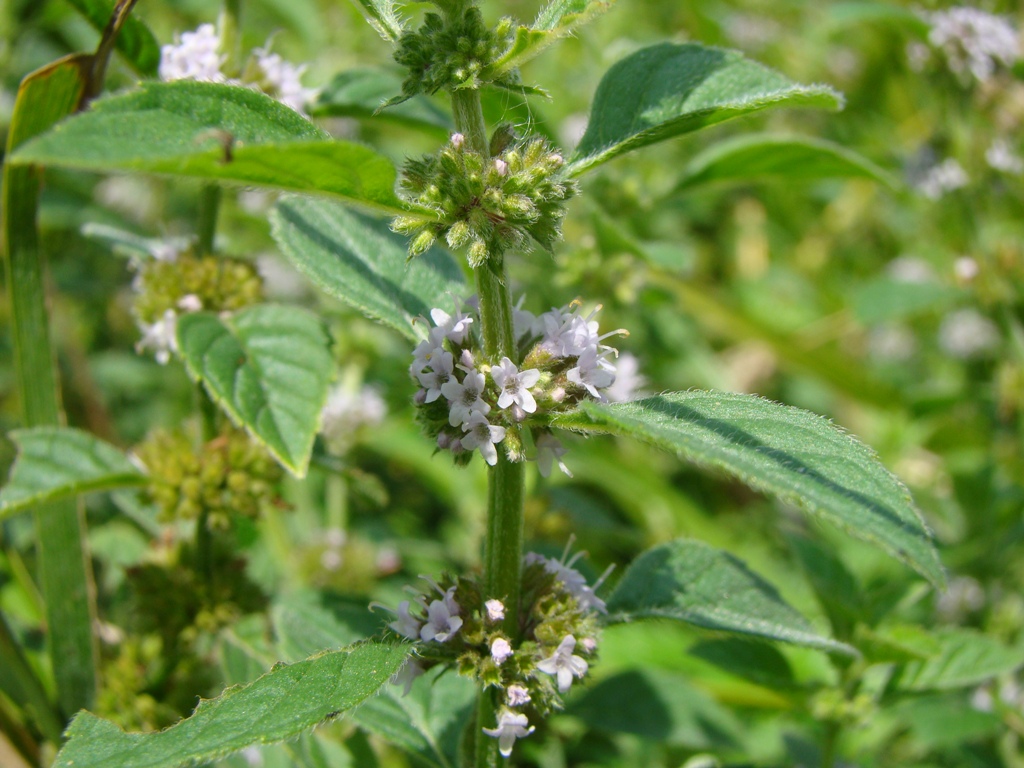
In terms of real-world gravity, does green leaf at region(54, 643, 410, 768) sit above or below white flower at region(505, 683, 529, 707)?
above

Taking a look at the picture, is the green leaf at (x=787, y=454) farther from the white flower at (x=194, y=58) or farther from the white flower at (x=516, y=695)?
the white flower at (x=194, y=58)

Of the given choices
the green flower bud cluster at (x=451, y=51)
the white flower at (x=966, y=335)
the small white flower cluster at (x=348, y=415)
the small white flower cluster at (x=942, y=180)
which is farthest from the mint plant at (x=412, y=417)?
the white flower at (x=966, y=335)

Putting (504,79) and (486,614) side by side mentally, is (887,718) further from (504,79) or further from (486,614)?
(504,79)

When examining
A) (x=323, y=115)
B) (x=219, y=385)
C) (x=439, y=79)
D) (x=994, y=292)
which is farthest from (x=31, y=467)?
(x=994, y=292)

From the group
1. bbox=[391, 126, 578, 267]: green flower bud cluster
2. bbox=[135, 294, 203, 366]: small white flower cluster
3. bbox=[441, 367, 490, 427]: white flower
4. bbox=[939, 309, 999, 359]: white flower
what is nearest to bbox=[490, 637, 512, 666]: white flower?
bbox=[441, 367, 490, 427]: white flower

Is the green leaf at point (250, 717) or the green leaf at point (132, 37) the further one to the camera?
the green leaf at point (132, 37)

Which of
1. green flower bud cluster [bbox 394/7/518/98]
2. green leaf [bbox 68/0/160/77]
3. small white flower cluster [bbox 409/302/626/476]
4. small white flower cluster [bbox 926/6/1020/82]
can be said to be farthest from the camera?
small white flower cluster [bbox 926/6/1020/82]

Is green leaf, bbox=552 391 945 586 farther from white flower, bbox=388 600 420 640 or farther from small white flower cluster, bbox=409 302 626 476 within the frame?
white flower, bbox=388 600 420 640
